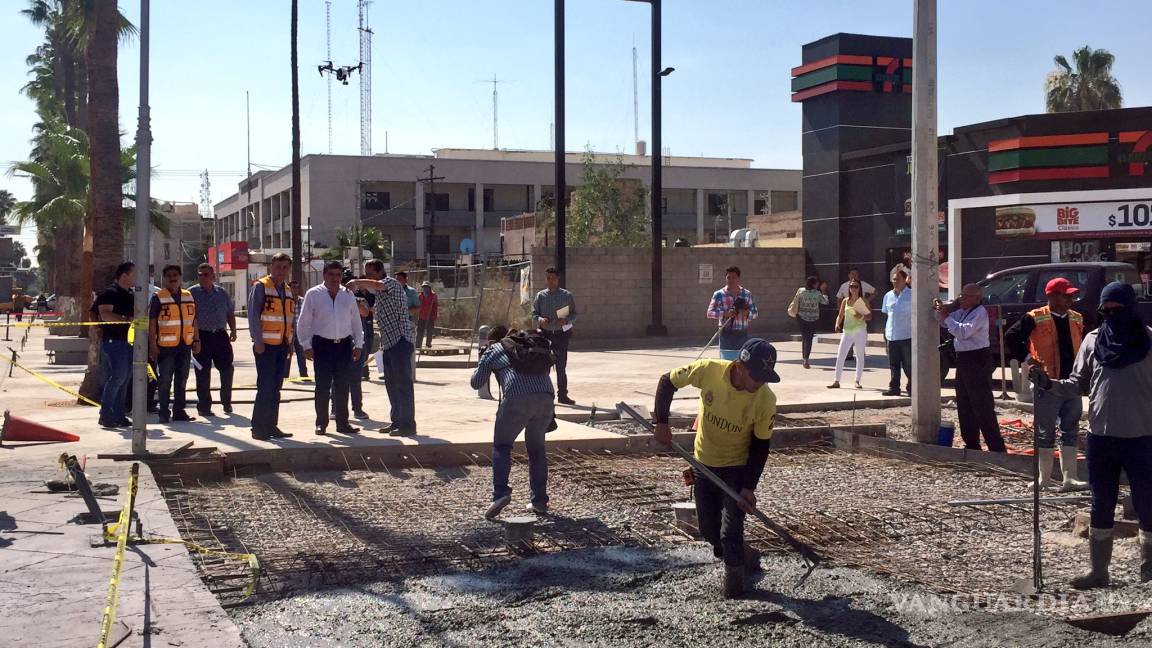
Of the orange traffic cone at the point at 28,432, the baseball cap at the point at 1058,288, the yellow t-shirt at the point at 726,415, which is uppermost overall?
the baseball cap at the point at 1058,288

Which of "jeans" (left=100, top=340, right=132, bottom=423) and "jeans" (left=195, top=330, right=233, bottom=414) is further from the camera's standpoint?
"jeans" (left=195, top=330, right=233, bottom=414)

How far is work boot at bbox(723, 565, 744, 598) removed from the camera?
5898mm

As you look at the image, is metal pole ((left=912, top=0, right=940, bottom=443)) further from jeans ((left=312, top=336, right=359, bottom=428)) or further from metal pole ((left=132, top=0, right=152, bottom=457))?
metal pole ((left=132, top=0, right=152, bottom=457))

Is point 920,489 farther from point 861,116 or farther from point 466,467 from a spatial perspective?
point 861,116

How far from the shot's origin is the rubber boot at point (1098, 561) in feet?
20.1

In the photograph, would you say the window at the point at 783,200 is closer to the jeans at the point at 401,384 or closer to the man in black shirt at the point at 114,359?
the jeans at the point at 401,384

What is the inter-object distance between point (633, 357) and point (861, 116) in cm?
1034

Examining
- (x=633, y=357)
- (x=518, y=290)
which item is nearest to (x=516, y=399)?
(x=633, y=357)

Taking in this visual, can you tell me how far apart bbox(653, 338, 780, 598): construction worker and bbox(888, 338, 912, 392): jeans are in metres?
8.44

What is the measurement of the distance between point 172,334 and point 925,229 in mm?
7760

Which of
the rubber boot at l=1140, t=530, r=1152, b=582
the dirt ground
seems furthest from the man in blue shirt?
the dirt ground

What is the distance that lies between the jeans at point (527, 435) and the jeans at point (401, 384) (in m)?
3.17

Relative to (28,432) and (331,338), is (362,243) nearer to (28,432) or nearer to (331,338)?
(331,338)

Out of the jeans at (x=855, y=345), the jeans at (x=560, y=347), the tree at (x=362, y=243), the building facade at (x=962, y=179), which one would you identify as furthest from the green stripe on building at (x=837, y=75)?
the tree at (x=362, y=243)
